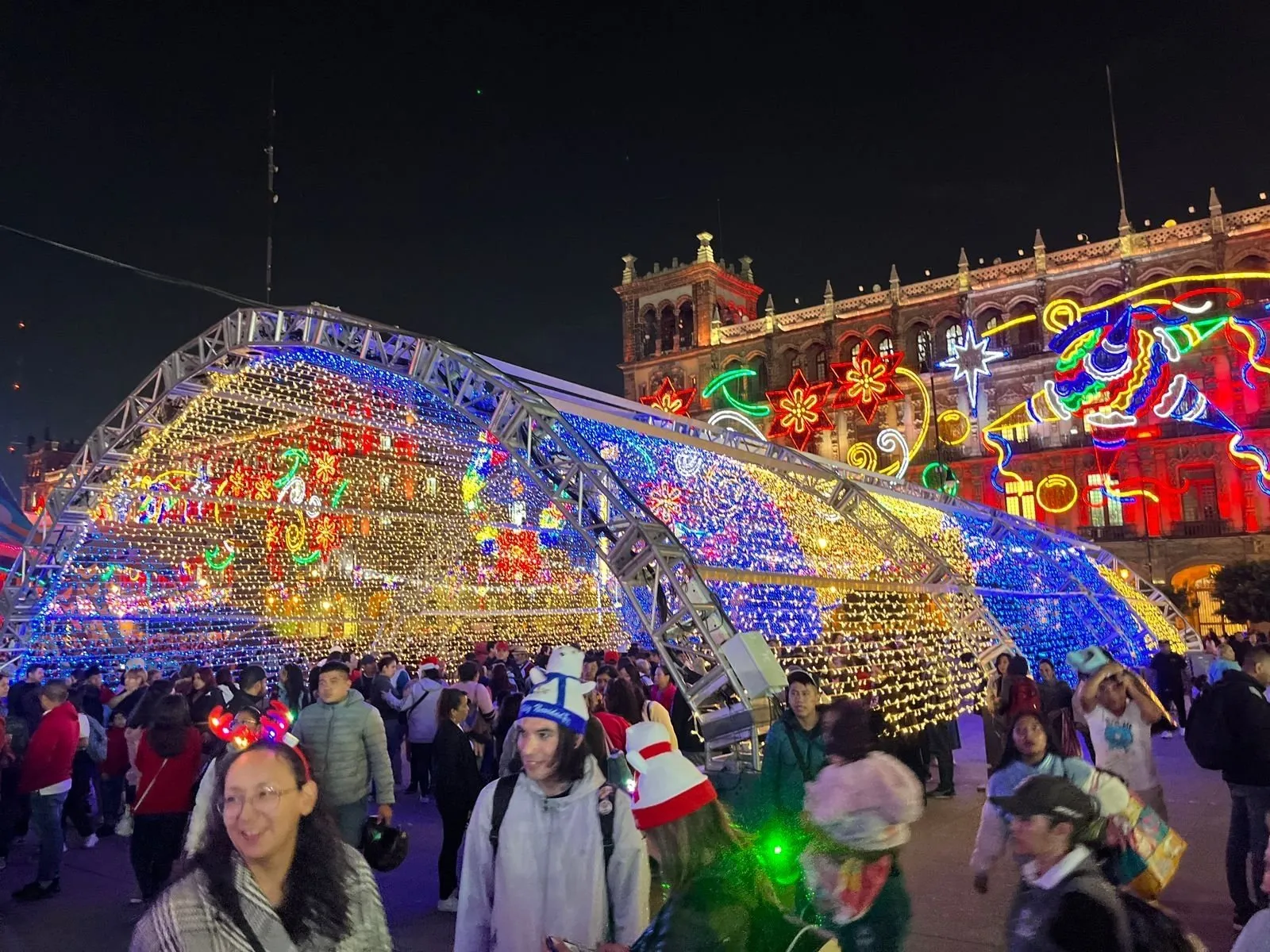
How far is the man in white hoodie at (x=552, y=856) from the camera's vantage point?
2.87 meters

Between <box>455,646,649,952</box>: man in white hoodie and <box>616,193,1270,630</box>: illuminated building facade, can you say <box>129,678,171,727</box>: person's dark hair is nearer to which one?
<box>455,646,649,952</box>: man in white hoodie

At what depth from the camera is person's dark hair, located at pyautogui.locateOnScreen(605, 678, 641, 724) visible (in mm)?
7672

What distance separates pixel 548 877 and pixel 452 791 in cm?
316

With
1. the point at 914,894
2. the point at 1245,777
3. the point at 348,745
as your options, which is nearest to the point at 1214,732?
the point at 1245,777

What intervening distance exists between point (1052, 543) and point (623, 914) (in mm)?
15697

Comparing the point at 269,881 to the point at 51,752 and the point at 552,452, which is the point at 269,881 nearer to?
the point at 51,752

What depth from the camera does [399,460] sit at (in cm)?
1541

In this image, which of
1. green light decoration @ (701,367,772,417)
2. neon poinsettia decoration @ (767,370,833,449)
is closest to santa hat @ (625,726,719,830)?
neon poinsettia decoration @ (767,370,833,449)

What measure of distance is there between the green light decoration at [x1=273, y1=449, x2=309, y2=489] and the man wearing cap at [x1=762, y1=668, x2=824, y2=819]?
11.9 m

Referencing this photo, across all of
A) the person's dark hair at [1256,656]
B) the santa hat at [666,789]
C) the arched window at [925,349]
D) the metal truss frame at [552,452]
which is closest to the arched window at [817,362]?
the arched window at [925,349]

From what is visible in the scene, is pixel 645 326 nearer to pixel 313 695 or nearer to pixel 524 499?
pixel 524 499

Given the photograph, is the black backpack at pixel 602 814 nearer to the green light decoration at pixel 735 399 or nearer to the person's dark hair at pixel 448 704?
the person's dark hair at pixel 448 704

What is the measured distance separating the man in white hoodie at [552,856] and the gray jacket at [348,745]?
2301mm

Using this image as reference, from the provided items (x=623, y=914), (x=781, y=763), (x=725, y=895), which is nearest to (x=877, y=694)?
(x=781, y=763)
